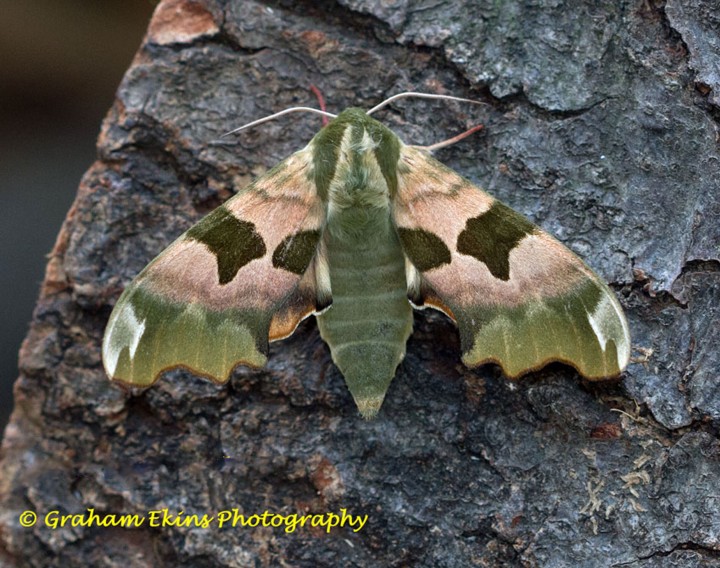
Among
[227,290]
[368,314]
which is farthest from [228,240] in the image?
[368,314]

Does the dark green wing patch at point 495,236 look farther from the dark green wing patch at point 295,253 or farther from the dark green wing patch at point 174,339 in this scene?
the dark green wing patch at point 174,339

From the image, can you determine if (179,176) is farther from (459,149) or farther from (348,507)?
(348,507)

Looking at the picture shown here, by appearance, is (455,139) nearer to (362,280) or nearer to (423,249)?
(423,249)

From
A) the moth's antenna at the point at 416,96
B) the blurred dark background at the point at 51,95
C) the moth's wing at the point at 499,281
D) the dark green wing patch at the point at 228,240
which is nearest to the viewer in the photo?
the moth's wing at the point at 499,281

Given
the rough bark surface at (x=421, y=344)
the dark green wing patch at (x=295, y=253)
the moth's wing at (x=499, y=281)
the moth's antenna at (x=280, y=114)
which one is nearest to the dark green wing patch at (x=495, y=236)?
the moth's wing at (x=499, y=281)

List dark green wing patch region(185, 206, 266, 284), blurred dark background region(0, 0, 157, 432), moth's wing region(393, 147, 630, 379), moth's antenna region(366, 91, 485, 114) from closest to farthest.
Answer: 1. moth's wing region(393, 147, 630, 379)
2. dark green wing patch region(185, 206, 266, 284)
3. moth's antenna region(366, 91, 485, 114)
4. blurred dark background region(0, 0, 157, 432)

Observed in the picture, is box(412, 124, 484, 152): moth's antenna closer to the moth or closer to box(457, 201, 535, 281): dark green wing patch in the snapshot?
the moth

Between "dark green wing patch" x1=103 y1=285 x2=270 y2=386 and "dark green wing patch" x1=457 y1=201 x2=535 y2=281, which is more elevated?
"dark green wing patch" x1=457 y1=201 x2=535 y2=281

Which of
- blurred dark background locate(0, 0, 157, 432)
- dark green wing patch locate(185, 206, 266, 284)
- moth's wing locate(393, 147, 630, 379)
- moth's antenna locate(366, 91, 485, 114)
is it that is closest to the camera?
moth's wing locate(393, 147, 630, 379)

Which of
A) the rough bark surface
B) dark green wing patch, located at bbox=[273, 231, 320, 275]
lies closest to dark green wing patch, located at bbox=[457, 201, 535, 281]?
the rough bark surface
